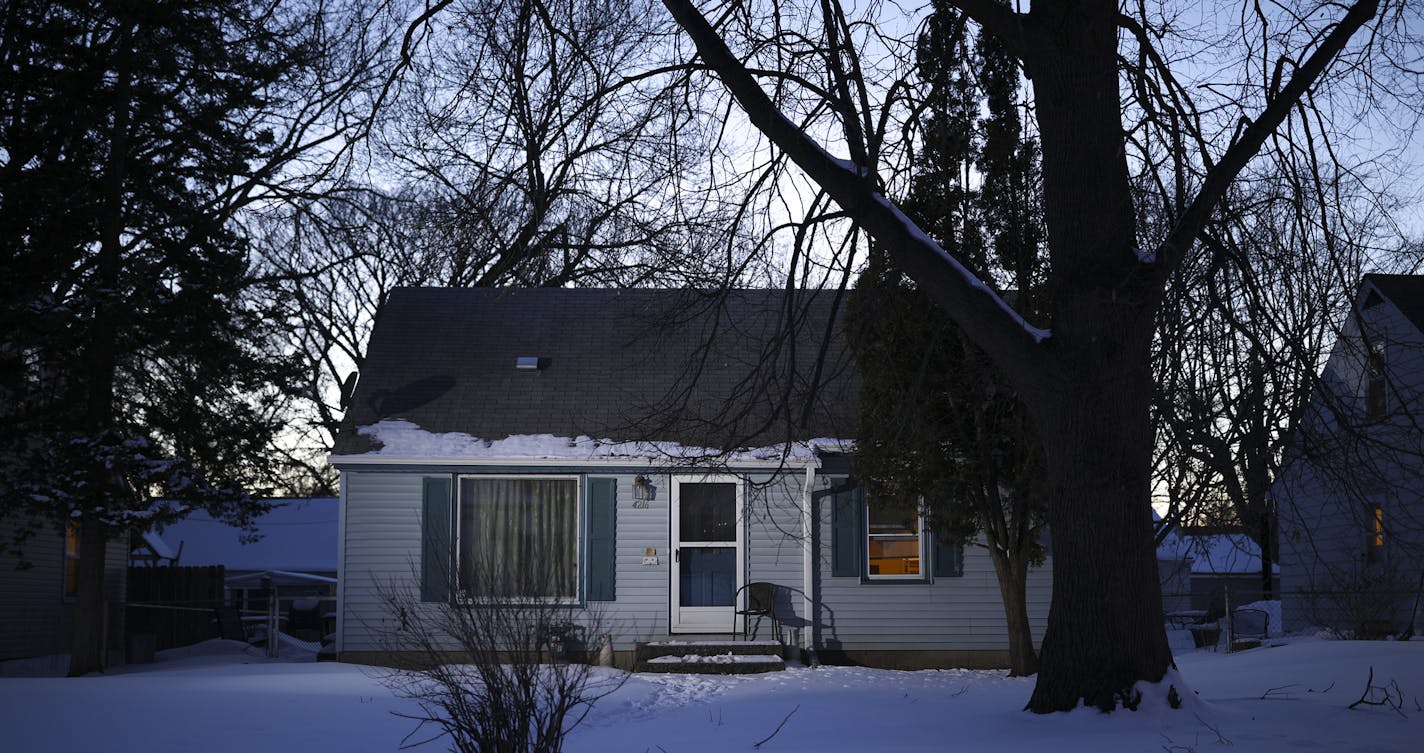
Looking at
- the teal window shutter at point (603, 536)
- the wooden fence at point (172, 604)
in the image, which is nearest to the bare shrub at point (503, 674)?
the teal window shutter at point (603, 536)

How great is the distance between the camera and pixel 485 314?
1761cm

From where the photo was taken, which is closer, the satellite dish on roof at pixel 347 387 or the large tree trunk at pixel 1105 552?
the large tree trunk at pixel 1105 552

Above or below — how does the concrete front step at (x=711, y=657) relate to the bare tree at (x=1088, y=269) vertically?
below

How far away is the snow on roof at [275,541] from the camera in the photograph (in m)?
30.4

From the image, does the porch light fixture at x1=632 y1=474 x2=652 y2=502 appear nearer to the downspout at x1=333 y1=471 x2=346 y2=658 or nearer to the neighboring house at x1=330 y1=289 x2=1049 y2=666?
the neighboring house at x1=330 y1=289 x2=1049 y2=666

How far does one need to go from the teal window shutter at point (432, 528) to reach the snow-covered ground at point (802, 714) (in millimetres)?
1804

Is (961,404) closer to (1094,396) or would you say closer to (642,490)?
(642,490)

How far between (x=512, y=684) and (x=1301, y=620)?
20499 millimetres

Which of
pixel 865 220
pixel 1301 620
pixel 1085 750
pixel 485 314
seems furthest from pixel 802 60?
pixel 1301 620

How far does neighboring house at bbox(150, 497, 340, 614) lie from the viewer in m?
30.2

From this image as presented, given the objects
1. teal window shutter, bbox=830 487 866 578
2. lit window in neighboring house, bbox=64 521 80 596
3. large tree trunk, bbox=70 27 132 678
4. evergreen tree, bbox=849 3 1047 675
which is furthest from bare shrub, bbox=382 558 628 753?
lit window in neighboring house, bbox=64 521 80 596

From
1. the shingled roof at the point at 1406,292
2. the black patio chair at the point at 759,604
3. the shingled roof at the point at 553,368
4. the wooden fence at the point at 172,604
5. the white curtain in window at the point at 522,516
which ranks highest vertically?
the shingled roof at the point at 1406,292

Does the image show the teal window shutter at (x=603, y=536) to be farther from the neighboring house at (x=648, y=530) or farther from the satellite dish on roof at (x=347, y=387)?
the satellite dish on roof at (x=347, y=387)

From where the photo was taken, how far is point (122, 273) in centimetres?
1518
